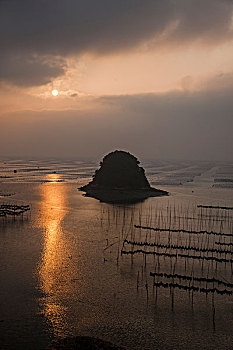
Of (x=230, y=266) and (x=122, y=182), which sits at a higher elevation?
(x=122, y=182)

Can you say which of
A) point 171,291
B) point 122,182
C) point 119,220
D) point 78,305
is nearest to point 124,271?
point 171,291

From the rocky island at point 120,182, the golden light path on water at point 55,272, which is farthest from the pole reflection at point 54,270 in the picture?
the rocky island at point 120,182

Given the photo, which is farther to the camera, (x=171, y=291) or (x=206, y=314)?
(x=171, y=291)

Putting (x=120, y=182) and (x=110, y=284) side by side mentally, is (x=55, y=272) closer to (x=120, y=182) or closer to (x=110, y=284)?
(x=110, y=284)

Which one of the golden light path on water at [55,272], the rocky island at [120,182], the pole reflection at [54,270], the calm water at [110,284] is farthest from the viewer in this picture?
the rocky island at [120,182]

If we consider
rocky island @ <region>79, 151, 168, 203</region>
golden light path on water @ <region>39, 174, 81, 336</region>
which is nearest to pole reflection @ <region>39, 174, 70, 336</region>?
golden light path on water @ <region>39, 174, 81, 336</region>

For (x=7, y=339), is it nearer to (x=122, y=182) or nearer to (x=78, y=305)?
(x=78, y=305)

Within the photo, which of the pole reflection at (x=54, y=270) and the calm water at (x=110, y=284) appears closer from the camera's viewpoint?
the calm water at (x=110, y=284)

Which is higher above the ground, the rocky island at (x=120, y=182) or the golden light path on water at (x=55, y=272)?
the rocky island at (x=120, y=182)

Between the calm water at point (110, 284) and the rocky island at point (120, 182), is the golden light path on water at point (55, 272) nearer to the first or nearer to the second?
the calm water at point (110, 284)

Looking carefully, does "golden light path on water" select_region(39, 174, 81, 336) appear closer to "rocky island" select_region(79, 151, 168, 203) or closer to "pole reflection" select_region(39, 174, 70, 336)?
"pole reflection" select_region(39, 174, 70, 336)
